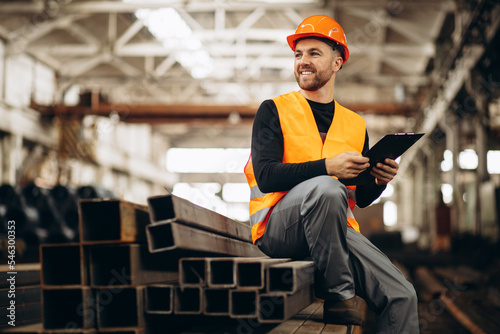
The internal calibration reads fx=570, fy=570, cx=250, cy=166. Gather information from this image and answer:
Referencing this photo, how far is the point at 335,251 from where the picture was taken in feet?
8.09

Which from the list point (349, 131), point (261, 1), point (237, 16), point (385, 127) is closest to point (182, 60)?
point (237, 16)

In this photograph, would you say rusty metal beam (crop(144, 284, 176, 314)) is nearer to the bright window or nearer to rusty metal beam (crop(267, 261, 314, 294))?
rusty metal beam (crop(267, 261, 314, 294))

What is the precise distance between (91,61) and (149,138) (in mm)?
13010

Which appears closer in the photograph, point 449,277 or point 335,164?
point 335,164

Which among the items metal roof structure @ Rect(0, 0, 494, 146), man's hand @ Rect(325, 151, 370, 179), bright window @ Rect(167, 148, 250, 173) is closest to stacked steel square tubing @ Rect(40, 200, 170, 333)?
man's hand @ Rect(325, 151, 370, 179)

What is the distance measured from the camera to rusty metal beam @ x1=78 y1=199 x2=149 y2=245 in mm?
2193

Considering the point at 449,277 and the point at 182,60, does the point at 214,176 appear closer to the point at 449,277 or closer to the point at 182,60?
the point at 182,60

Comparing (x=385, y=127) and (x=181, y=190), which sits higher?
→ (x=385, y=127)

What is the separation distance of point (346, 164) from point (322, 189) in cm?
17

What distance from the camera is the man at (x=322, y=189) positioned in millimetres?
2490

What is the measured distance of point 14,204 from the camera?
8445mm

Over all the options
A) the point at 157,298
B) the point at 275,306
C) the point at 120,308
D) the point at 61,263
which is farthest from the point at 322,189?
the point at 61,263

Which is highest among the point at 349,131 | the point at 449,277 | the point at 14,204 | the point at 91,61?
the point at 91,61

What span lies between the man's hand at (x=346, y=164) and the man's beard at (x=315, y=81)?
516 mm
